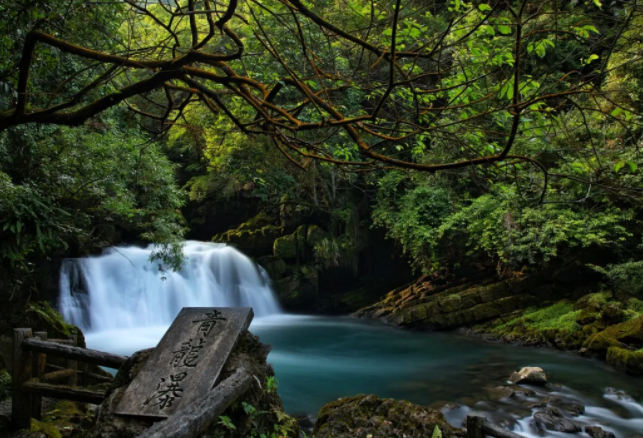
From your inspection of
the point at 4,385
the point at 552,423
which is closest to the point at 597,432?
the point at 552,423

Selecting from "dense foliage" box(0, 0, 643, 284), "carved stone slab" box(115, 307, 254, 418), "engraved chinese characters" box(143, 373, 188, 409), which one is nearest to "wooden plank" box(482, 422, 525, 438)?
"dense foliage" box(0, 0, 643, 284)

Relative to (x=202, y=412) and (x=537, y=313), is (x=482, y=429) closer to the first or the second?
(x=202, y=412)

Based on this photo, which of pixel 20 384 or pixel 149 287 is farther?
pixel 149 287

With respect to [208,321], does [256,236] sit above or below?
above

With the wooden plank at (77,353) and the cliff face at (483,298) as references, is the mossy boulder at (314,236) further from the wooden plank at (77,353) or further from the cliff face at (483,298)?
the wooden plank at (77,353)

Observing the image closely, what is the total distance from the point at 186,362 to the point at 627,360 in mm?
8321

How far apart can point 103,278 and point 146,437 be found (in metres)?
12.2

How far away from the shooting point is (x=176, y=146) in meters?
20.0

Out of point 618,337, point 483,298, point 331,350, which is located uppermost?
point 483,298

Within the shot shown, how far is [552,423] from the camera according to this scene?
5.87 m

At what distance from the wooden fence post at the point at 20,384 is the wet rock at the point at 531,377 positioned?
7.21 meters

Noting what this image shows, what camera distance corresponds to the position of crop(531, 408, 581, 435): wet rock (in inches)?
227

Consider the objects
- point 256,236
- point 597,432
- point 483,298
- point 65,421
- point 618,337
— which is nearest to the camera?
point 65,421

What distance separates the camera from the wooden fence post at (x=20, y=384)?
4105 millimetres
